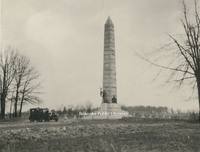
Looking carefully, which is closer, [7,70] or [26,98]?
[7,70]

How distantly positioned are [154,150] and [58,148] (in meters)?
3.34

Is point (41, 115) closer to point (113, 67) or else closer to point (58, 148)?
point (113, 67)

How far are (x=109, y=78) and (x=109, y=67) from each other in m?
1.56

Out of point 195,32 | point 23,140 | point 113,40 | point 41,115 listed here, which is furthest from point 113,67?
point 23,140

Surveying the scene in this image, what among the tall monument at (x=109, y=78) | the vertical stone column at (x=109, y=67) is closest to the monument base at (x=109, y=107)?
the tall monument at (x=109, y=78)

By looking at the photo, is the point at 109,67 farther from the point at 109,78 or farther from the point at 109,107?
the point at 109,107

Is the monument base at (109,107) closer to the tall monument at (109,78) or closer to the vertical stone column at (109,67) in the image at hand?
the tall monument at (109,78)

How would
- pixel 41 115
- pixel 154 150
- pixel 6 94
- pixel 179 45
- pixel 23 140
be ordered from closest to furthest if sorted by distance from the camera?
pixel 154 150 < pixel 23 140 < pixel 179 45 < pixel 41 115 < pixel 6 94

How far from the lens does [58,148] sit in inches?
369

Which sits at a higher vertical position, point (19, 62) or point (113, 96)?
point (19, 62)

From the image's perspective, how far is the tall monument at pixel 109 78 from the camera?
120ft

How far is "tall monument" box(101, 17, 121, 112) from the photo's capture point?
36.6 meters

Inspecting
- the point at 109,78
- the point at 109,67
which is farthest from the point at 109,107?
the point at 109,67

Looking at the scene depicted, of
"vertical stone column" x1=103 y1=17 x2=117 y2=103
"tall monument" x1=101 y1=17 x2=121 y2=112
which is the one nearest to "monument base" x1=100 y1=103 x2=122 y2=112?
"tall monument" x1=101 y1=17 x2=121 y2=112
